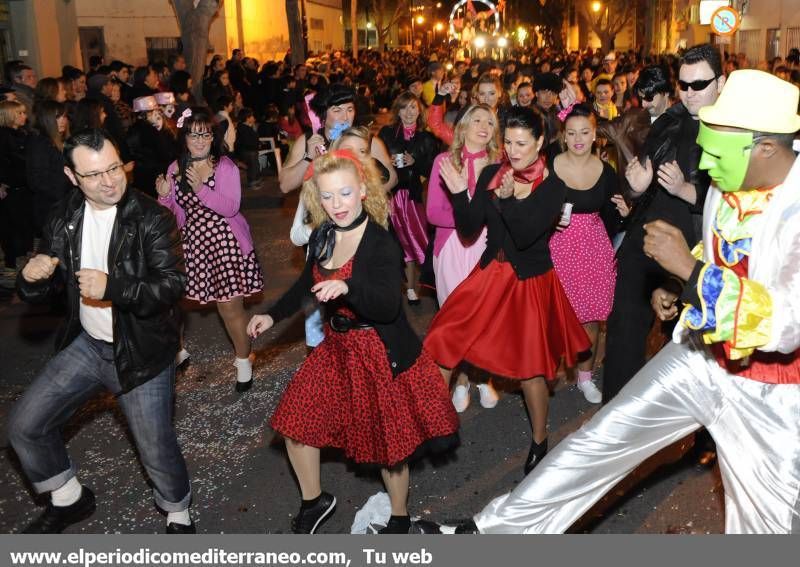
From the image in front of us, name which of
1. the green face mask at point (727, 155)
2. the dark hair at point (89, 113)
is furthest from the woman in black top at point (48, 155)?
the green face mask at point (727, 155)

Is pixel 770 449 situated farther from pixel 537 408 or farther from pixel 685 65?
pixel 685 65

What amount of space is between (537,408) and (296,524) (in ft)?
4.84

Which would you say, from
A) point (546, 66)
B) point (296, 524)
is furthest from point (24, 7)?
point (296, 524)

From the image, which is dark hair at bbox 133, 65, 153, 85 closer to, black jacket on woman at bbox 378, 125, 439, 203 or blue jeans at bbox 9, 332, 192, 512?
black jacket on woman at bbox 378, 125, 439, 203

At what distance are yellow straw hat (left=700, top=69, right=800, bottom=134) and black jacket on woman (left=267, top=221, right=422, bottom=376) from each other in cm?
148

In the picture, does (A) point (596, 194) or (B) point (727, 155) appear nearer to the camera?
(B) point (727, 155)

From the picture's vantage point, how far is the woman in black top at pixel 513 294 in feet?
15.7

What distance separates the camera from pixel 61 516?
4.49 meters

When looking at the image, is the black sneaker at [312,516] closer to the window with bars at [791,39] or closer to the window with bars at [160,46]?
the window with bars at [160,46]

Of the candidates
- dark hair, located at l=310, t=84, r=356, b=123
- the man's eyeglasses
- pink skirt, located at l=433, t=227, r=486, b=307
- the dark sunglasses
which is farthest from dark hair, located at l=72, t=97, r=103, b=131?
the dark sunglasses

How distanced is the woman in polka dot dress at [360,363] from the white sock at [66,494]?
125 cm

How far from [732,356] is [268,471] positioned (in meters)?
3.04

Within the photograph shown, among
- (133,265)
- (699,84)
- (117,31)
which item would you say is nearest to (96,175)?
(133,265)

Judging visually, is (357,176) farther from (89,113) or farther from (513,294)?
(89,113)
